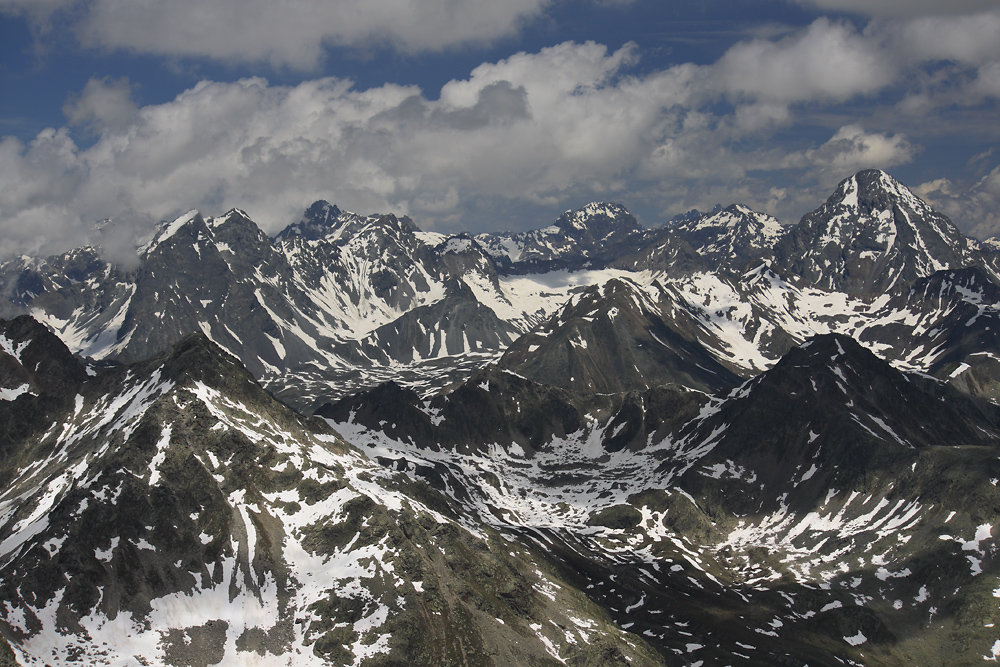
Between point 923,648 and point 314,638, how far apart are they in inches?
6141

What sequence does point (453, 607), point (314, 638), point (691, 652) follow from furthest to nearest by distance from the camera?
point (691, 652), point (453, 607), point (314, 638)

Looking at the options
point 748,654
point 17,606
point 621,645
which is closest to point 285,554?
point 17,606

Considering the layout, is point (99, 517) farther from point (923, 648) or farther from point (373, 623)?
point (923, 648)

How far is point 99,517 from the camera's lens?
17888 cm

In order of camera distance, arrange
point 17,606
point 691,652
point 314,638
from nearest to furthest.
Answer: point 17,606 < point 314,638 < point 691,652

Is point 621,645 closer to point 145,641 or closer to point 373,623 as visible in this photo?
point 373,623

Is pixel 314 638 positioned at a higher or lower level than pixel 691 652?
higher

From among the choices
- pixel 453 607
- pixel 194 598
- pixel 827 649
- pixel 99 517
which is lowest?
pixel 827 649

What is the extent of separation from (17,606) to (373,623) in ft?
245

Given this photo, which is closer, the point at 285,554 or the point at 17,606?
the point at 17,606

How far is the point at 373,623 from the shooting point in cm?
17500

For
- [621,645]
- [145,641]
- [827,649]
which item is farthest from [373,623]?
[827,649]

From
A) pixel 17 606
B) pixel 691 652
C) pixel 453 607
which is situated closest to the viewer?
pixel 17 606

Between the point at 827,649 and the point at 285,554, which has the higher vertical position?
the point at 285,554
